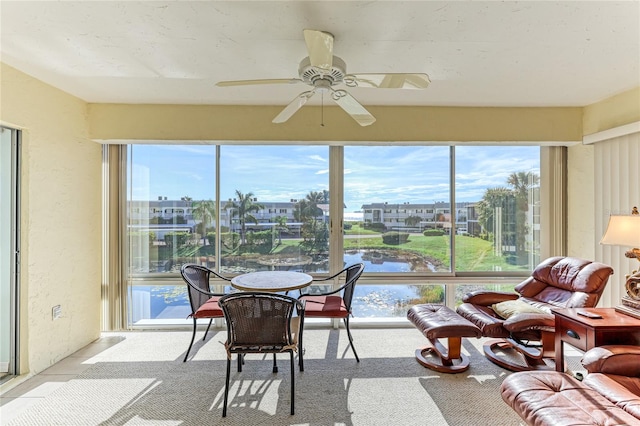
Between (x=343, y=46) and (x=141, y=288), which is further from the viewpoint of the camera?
(x=141, y=288)

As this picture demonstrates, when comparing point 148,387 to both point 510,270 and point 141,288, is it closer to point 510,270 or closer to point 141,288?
point 141,288

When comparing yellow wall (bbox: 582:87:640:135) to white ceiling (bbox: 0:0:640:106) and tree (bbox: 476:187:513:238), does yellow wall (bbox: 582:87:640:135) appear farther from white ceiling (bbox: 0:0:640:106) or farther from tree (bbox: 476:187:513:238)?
tree (bbox: 476:187:513:238)

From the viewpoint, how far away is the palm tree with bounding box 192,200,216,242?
381 cm

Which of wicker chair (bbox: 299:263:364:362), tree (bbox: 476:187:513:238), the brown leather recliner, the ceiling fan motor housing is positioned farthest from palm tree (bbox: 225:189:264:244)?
tree (bbox: 476:187:513:238)

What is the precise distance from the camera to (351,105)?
2.25m

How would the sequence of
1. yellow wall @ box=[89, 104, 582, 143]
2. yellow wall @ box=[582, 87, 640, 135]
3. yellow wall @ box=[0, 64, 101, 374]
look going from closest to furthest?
yellow wall @ box=[0, 64, 101, 374] < yellow wall @ box=[582, 87, 640, 135] < yellow wall @ box=[89, 104, 582, 143]

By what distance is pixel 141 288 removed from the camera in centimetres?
378

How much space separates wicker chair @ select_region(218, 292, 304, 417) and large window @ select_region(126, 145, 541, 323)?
1.68 meters

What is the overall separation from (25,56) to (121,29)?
3.36ft

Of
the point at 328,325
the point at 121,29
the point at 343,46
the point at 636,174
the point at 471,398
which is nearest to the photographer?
the point at 121,29

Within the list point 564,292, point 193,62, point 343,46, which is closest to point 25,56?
point 193,62

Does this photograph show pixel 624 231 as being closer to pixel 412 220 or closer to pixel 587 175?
pixel 587 175

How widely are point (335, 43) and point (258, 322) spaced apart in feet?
6.76

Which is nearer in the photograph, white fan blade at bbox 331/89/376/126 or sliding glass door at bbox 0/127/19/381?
white fan blade at bbox 331/89/376/126
